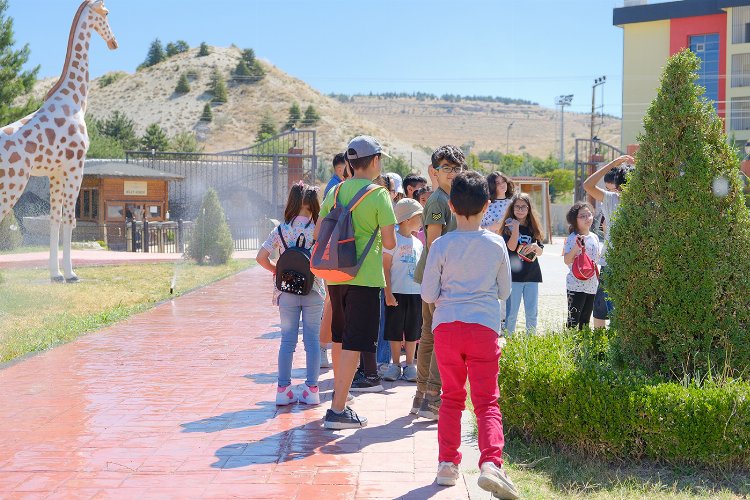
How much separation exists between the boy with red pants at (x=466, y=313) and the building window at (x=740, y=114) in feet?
145

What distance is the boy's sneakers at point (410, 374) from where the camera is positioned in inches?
274

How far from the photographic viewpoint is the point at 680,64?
4.93 meters

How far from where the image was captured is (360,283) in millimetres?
5180

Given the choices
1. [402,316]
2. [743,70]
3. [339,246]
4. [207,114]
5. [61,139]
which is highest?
[207,114]

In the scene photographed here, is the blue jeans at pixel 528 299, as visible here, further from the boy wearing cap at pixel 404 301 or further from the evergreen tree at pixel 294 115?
the evergreen tree at pixel 294 115

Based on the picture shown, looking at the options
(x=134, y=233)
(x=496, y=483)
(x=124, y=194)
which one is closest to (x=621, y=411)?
(x=496, y=483)

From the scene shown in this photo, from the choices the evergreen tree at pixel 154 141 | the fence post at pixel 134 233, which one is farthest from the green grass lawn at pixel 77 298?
the evergreen tree at pixel 154 141

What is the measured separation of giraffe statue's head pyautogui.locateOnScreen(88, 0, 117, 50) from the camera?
14.6 m

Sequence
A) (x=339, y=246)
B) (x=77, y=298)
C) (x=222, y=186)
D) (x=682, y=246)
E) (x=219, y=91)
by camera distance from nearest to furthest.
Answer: (x=682, y=246)
(x=339, y=246)
(x=77, y=298)
(x=222, y=186)
(x=219, y=91)

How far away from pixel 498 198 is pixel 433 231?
120 inches

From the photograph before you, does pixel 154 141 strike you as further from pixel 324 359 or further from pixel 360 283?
pixel 360 283

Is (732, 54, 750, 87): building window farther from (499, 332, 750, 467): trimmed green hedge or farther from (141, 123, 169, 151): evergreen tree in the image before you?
(499, 332, 750, 467): trimmed green hedge

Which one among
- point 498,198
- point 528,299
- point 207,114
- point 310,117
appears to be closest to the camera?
point 528,299

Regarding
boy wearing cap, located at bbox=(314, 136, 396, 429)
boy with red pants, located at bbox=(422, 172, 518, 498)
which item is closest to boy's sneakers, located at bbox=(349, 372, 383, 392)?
boy wearing cap, located at bbox=(314, 136, 396, 429)
